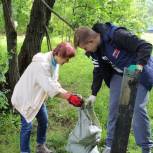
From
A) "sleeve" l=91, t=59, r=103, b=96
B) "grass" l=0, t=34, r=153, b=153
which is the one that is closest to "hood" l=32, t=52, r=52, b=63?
"sleeve" l=91, t=59, r=103, b=96

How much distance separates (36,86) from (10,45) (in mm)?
2243

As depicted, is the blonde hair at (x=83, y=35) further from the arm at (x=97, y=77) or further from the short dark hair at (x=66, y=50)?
the arm at (x=97, y=77)

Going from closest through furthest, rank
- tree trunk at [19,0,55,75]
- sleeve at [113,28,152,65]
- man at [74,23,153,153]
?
sleeve at [113,28,152,65] < man at [74,23,153,153] < tree trunk at [19,0,55,75]

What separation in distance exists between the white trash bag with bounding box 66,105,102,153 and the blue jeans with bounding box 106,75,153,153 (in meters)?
0.32

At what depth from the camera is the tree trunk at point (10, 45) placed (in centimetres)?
639

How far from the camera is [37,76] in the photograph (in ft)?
14.7

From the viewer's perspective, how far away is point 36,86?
15.0ft

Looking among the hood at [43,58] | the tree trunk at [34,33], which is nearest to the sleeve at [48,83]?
the hood at [43,58]

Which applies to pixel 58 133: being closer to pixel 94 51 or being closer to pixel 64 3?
pixel 94 51

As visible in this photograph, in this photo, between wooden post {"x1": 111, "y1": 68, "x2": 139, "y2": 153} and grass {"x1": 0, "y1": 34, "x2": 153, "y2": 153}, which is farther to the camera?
grass {"x1": 0, "y1": 34, "x2": 153, "y2": 153}

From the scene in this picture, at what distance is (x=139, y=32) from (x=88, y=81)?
2045mm

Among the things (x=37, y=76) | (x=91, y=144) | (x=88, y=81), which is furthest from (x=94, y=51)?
(x=88, y=81)

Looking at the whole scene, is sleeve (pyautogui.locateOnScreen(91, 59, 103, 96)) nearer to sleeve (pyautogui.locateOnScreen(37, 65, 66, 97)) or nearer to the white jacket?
the white jacket

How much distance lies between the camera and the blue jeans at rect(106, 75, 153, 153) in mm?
4484
